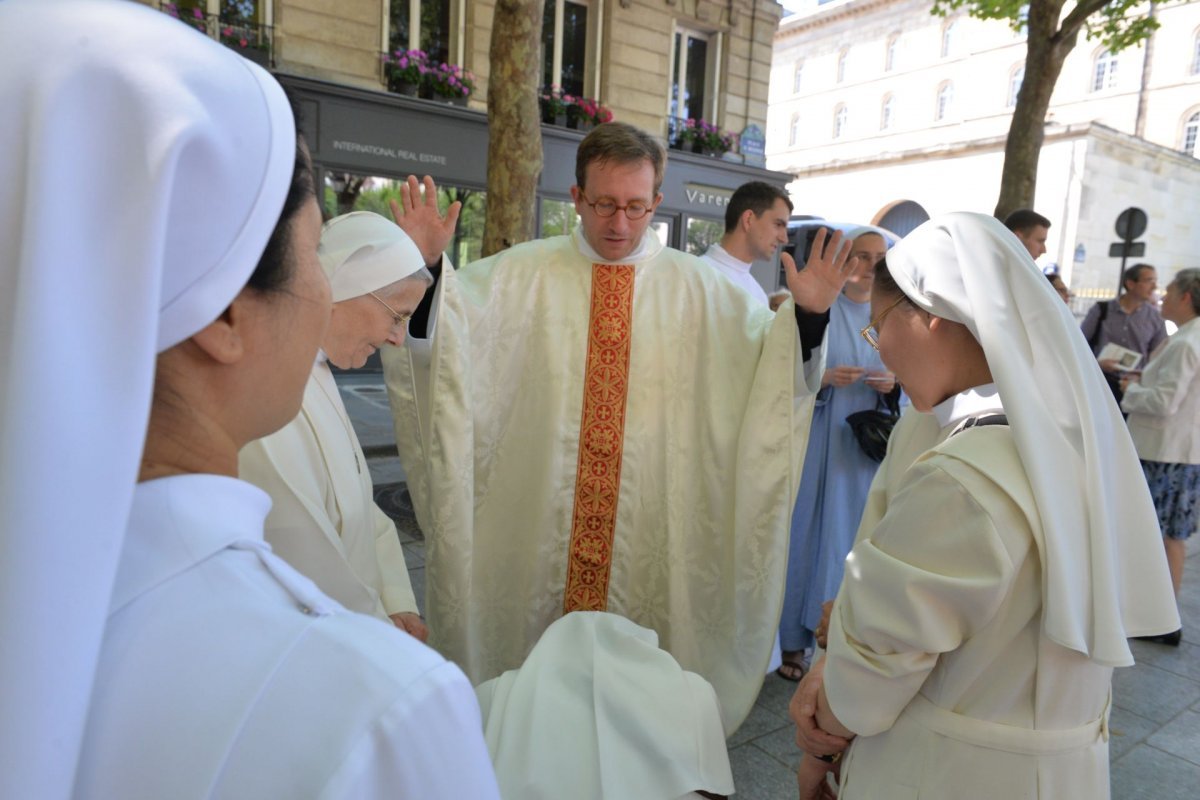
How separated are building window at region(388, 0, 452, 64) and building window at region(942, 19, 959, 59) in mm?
34990

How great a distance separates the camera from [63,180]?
601 mm

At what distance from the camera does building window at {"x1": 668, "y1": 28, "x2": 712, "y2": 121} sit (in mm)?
14836

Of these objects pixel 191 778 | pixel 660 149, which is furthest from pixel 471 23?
pixel 191 778

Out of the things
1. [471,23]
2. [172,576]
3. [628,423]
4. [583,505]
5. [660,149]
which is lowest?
[583,505]

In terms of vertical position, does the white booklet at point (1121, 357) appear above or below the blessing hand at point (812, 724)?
above

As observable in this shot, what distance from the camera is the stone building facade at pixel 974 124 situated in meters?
24.1

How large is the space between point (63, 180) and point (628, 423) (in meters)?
2.53

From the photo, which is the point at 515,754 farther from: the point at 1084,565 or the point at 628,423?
the point at 628,423

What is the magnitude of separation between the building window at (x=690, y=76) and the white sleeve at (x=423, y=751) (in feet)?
49.7

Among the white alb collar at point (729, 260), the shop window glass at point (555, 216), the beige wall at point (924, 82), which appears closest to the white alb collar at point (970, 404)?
the white alb collar at point (729, 260)

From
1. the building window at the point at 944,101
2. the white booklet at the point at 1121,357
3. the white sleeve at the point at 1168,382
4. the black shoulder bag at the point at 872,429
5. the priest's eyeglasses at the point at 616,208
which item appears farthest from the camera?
the building window at the point at 944,101

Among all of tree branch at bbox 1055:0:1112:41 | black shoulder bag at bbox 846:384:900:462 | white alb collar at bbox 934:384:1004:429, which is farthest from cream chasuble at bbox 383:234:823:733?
tree branch at bbox 1055:0:1112:41

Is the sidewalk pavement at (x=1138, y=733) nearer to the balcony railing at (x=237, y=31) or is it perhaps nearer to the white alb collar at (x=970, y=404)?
the white alb collar at (x=970, y=404)

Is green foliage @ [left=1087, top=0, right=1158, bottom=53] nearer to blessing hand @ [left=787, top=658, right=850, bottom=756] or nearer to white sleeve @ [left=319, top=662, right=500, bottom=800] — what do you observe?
blessing hand @ [left=787, top=658, right=850, bottom=756]
